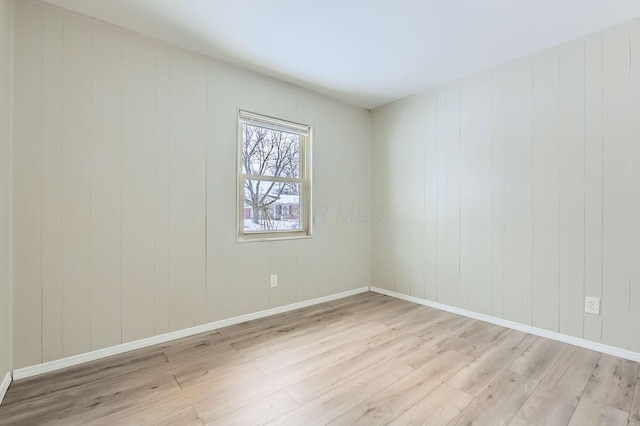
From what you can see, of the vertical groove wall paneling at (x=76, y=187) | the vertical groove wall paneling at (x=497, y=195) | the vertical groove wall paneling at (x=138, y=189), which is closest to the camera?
the vertical groove wall paneling at (x=76, y=187)

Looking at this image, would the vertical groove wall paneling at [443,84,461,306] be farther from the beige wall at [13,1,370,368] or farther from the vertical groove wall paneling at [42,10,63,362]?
the vertical groove wall paneling at [42,10,63,362]

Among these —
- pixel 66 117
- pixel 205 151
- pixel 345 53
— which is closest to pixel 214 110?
pixel 205 151

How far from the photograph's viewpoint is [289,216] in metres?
3.35

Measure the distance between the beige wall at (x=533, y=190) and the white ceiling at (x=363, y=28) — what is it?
0.32 meters

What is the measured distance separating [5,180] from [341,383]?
2.39 metres

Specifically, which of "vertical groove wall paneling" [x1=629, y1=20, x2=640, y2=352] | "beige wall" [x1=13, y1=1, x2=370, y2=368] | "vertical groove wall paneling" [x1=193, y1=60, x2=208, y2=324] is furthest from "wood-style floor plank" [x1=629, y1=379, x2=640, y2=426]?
"vertical groove wall paneling" [x1=193, y1=60, x2=208, y2=324]

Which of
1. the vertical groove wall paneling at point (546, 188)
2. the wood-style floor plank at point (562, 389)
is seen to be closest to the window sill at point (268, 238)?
the vertical groove wall paneling at point (546, 188)

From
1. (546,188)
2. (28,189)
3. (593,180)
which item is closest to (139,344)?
(28,189)

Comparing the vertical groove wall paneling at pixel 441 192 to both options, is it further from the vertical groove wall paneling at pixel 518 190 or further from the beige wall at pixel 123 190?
Answer: the beige wall at pixel 123 190

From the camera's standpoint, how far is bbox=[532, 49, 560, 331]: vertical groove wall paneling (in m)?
2.48

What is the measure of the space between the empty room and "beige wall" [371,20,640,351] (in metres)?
0.02

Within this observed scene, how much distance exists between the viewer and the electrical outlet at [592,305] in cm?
227

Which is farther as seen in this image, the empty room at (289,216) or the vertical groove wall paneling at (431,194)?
the vertical groove wall paneling at (431,194)

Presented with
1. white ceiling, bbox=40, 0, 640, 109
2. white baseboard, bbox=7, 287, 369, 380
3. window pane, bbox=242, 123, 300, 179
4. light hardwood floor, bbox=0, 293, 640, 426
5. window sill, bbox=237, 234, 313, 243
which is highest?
white ceiling, bbox=40, 0, 640, 109
